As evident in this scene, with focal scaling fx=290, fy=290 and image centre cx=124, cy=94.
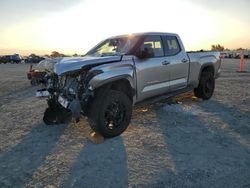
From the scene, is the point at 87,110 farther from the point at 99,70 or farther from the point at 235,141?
the point at 235,141

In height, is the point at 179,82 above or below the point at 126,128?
above

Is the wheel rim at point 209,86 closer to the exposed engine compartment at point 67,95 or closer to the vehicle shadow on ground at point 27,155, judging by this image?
the exposed engine compartment at point 67,95

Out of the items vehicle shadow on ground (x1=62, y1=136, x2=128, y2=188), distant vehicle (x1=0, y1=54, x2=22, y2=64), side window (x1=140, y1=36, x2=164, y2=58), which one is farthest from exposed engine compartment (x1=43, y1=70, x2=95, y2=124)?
distant vehicle (x1=0, y1=54, x2=22, y2=64)

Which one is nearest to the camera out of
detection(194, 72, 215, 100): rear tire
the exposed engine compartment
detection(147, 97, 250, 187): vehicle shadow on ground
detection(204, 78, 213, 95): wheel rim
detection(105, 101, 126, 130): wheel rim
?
detection(147, 97, 250, 187): vehicle shadow on ground

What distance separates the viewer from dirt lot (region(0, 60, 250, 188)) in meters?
3.69

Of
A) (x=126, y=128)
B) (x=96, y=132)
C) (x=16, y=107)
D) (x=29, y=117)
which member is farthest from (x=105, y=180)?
(x=16, y=107)

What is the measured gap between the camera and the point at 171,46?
23.6 feet

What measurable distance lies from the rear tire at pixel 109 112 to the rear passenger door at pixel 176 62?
6.19 feet

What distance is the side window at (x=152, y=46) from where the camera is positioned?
238 inches

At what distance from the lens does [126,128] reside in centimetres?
558

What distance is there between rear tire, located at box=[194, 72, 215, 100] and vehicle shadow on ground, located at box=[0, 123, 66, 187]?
4348 mm

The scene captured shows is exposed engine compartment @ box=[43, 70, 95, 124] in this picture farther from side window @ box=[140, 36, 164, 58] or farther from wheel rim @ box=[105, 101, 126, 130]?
side window @ box=[140, 36, 164, 58]

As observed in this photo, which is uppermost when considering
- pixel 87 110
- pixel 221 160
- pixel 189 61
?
pixel 189 61

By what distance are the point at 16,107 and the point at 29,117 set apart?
1.49 m
